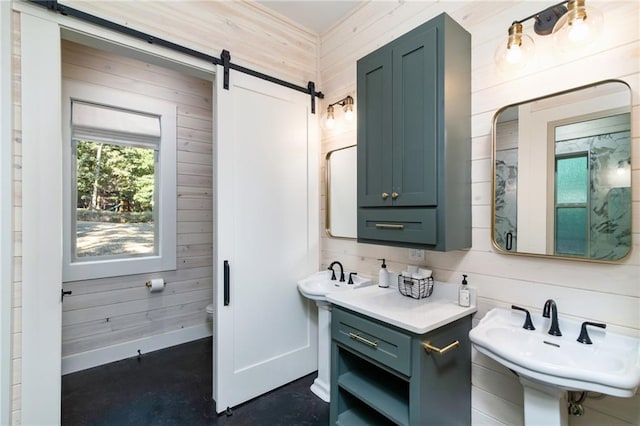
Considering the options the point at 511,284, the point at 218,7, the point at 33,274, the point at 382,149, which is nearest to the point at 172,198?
the point at 33,274

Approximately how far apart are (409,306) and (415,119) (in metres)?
1.01

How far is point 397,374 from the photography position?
1434 mm

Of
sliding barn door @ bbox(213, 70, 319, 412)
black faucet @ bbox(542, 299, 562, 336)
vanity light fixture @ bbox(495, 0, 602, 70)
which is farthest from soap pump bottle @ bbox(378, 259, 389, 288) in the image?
vanity light fixture @ bbox(495, 0, 602, 70)

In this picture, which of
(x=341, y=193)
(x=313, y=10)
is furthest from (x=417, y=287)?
(x=313, y=10)

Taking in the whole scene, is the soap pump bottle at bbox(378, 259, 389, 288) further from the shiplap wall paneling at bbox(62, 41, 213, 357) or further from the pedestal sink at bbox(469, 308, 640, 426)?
the shiplap wall paneling at bbox(62, 41, 213, 357)

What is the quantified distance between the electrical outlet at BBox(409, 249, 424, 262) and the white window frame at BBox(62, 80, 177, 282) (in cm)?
235

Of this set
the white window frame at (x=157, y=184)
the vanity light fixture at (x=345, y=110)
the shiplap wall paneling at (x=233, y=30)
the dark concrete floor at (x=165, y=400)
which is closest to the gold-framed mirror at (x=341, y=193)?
the vanity light fixture at (x=345, y=110)

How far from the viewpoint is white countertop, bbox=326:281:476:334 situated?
4.59ft

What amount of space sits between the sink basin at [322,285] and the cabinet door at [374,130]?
70 cm

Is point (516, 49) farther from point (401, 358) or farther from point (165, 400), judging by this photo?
point (165, 400)

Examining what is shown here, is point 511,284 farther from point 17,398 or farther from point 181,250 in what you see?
point 181,250

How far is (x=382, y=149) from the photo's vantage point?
5.61ft

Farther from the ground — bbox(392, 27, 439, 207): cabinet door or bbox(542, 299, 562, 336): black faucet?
bbox(392, 27, 439, 207): cabinet door

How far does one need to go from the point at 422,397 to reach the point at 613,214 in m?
1.13
